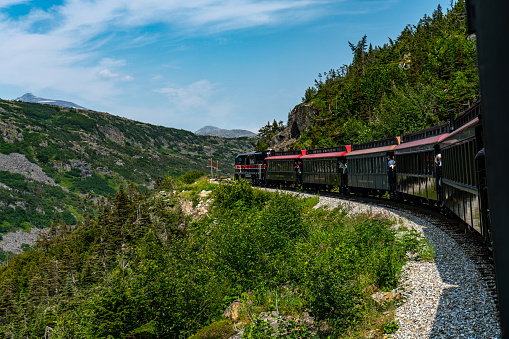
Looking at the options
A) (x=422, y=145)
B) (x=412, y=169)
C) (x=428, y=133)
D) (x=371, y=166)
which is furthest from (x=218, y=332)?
(x=371, y=166)

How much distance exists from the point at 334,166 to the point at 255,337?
26142 millimetres

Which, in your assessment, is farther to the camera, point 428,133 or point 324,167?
point 324,167

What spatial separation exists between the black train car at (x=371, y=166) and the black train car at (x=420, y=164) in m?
1.10

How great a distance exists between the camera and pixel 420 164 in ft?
63.9

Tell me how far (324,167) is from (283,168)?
920 cm

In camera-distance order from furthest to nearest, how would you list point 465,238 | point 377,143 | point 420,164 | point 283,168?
point 283,168 → point 377,143 → point 420,164 → point 465,238

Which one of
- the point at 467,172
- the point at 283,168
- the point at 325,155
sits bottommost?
the point at 467,172

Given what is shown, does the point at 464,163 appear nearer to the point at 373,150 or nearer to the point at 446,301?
the point at 446,301

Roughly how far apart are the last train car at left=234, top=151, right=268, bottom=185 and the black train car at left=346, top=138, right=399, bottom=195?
19.3m

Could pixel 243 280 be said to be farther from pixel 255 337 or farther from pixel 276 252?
pixel 255 337

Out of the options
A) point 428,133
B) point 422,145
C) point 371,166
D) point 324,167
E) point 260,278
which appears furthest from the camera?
point 324,167

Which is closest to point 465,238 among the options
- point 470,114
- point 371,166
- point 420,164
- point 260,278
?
point 470,114

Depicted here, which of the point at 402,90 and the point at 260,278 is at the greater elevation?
the point at 402,90

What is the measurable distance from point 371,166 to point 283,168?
17.9 meters
